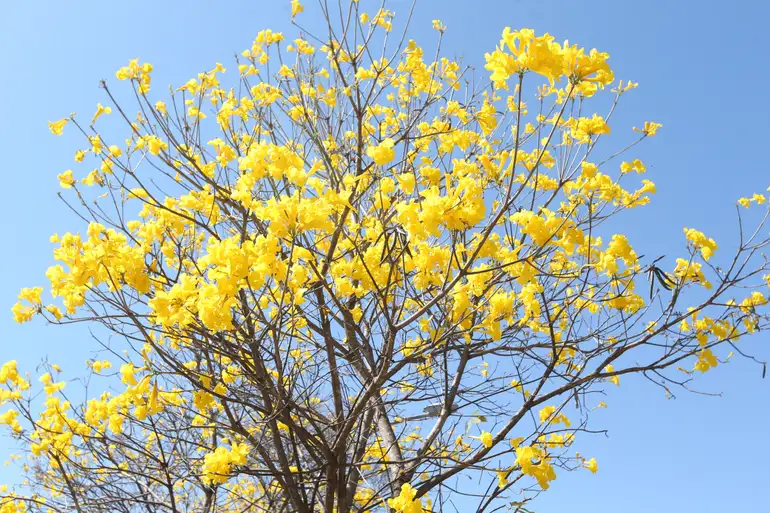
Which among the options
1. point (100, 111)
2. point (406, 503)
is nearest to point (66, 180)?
point (100, 111)

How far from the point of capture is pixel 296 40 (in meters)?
5.25

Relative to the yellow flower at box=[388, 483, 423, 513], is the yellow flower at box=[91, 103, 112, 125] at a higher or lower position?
higher

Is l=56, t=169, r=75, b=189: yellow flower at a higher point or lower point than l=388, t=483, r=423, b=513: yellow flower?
higher

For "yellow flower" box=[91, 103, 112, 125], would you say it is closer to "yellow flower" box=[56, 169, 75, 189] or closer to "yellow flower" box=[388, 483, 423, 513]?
"yellow flower" box=[56, 169, 75, 189]

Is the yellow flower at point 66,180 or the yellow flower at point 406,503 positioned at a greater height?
the yellow flower at point 66,180

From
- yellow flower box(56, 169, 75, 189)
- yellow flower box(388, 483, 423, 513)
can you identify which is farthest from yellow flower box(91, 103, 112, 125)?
yellow flower box(388, 483, 423, 513)

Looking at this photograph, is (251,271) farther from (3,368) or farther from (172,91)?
(3,368)

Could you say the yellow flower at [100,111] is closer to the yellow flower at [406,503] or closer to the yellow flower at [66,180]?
the yellow flower at [66,180]

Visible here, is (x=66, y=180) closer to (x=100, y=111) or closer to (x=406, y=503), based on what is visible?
(x=100, y=111)

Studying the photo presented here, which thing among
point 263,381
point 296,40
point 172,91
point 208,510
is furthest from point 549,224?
point 208,510

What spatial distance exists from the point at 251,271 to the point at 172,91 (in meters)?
2.48

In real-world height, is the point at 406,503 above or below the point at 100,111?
below

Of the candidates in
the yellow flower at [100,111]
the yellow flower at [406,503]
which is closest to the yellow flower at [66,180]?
the yellow flower at [100,111]

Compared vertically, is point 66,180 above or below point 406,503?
above
